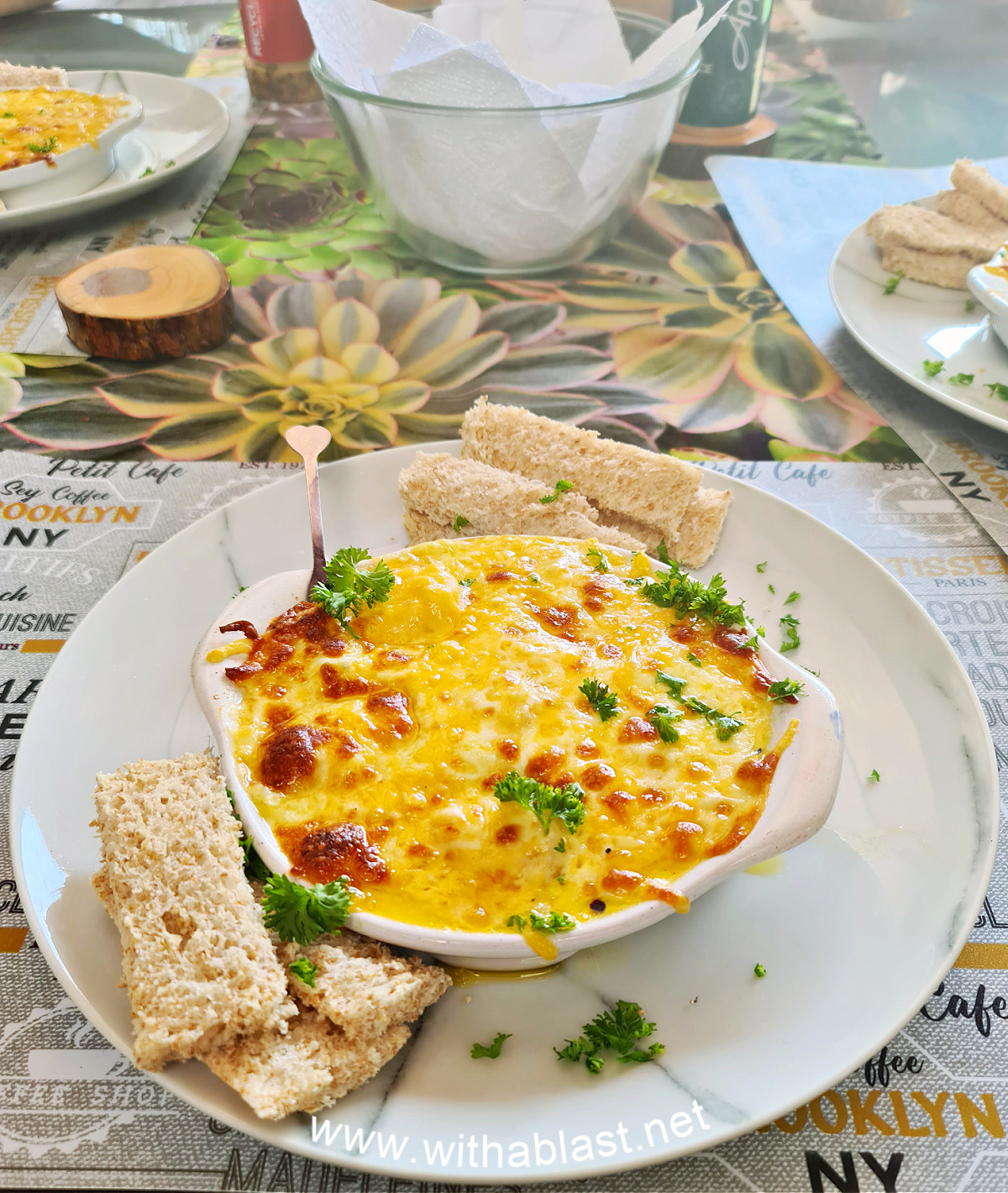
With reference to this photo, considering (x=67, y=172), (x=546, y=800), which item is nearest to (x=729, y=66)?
(x=67, y=172)

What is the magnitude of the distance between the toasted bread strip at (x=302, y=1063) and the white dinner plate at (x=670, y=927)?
0.12 feet

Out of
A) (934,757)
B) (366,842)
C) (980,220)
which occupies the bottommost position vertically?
(934,757)

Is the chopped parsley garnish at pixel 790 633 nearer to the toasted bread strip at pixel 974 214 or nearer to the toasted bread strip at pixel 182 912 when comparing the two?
the toasted bread strip at pixel 182 912

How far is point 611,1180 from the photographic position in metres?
1.38

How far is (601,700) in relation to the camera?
67.6 inches

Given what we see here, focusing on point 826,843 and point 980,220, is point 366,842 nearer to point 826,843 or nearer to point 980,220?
point 826,843

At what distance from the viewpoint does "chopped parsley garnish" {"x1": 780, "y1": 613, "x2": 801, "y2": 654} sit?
6.98ft

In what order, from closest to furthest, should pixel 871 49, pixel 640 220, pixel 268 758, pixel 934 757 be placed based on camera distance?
pixel 268 758 → pixel 934 757 → pixel 640 220 → pixel 871 49

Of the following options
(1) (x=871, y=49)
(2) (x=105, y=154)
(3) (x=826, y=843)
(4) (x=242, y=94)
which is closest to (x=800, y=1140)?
(3) (x=826, y=843)

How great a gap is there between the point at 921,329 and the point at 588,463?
1.42 metres

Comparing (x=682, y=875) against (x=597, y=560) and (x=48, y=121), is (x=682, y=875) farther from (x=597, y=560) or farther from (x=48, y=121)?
(x=48, y=121)

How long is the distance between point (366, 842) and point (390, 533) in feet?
3.45

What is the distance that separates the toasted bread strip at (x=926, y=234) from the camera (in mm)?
3217

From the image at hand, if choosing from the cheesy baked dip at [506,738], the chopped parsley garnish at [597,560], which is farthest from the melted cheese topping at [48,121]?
the chopped parsley garnish at [597,560]
